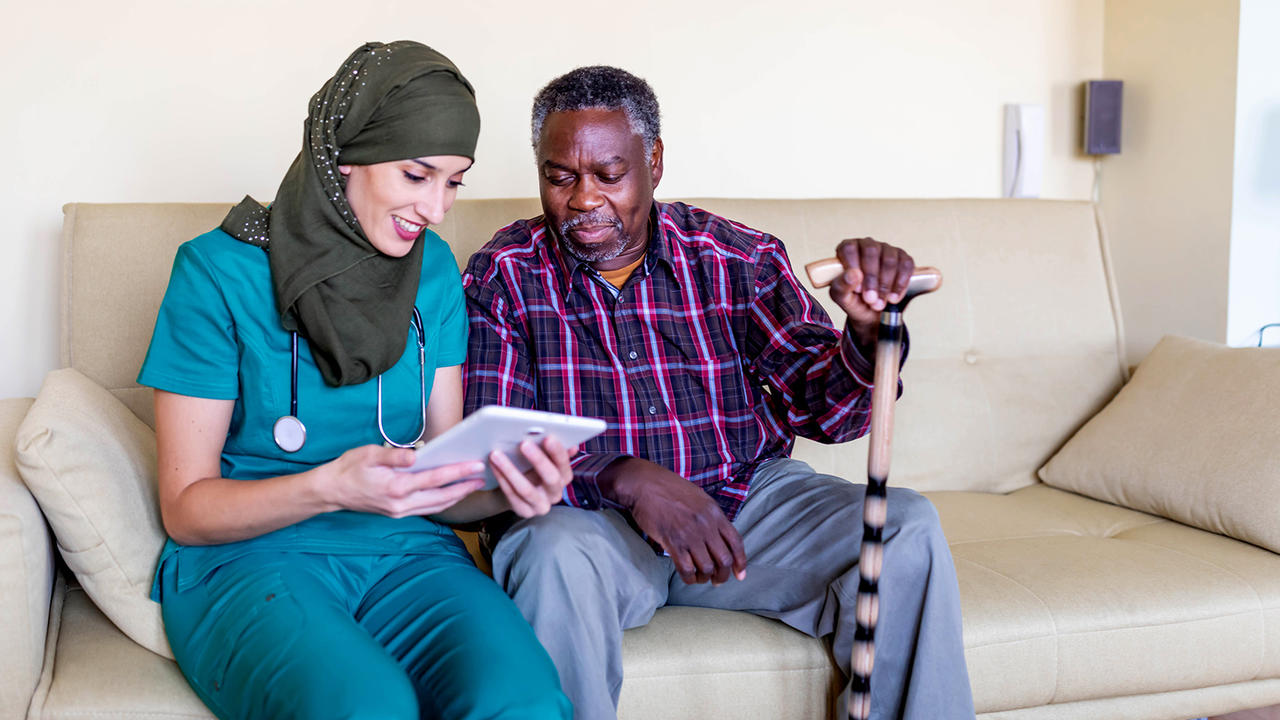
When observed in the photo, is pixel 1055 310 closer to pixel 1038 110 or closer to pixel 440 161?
pixel 1038 110

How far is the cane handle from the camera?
132 cm

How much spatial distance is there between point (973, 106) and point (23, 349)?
248 centimetres

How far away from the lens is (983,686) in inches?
62.4

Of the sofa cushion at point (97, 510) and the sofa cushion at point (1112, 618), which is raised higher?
the sofa cushion at point (97, 510)

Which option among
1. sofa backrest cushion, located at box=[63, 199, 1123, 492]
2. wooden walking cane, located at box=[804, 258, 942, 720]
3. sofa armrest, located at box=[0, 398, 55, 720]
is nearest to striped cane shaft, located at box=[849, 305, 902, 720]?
wooden walking cane, located at box=[804, 258, 942, 720]

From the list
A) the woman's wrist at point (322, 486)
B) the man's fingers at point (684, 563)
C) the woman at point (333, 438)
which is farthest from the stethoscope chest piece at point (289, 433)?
the man's fingers at point (684, 563)

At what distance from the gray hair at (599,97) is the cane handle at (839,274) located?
58 centimetres

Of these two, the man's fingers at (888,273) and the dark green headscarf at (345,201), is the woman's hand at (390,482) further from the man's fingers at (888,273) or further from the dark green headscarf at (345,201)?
the man's fingers at (888,273)

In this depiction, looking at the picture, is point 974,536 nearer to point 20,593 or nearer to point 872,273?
point 872,273

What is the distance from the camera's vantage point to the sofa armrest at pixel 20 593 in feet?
4.19

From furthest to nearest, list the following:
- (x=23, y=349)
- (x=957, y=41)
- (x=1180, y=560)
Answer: (x=957, y=41)
(x=23, y=349)
(x=1180, y=560)

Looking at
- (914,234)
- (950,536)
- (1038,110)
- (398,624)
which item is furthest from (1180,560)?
(1038,110)

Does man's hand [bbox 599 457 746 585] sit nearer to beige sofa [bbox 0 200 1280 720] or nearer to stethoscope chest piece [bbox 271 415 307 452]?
beige sofa [bbox 0 200 1280 720]

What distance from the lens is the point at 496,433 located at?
3.72 ft
